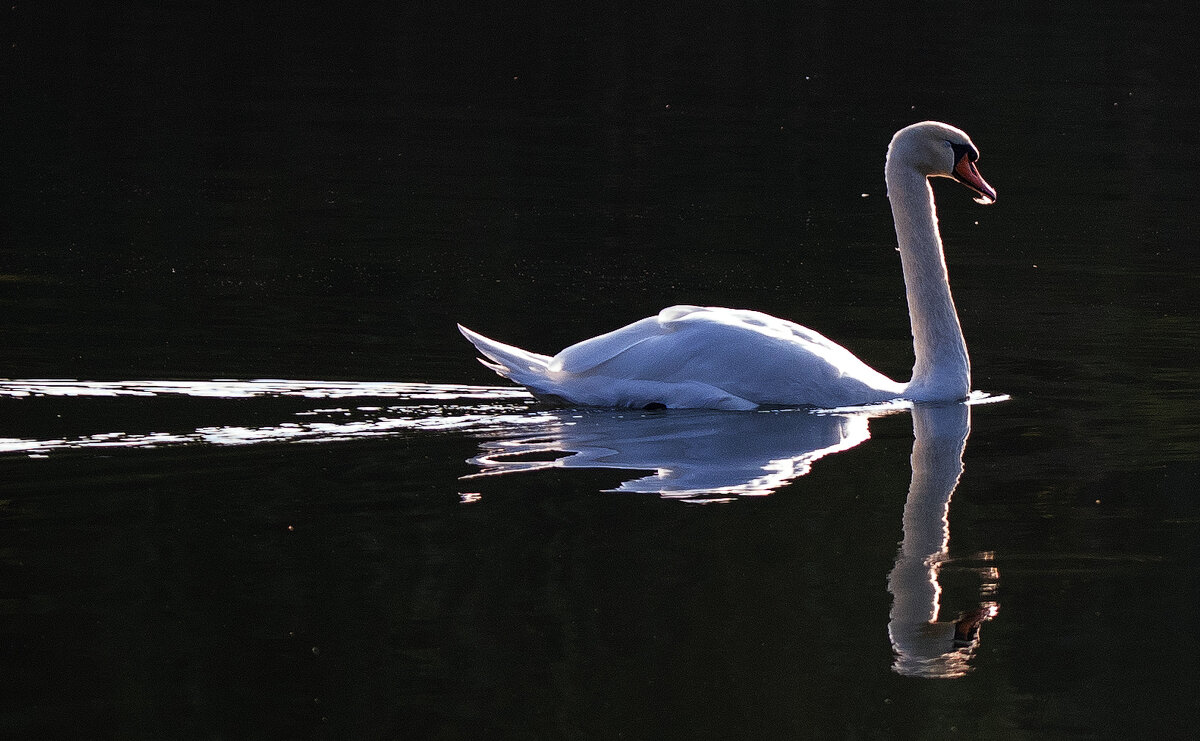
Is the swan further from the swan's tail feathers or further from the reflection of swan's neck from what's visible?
the reflection of swan's neck

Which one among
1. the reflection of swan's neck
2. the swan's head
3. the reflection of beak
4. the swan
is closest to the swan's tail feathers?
the swan

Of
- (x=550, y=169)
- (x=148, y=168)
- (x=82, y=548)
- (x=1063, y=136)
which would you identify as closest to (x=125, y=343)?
(x=82, y=548)

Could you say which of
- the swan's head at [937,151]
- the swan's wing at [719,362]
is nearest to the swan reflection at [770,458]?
the swan's wing at [719,362]

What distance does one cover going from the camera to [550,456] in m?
8.13

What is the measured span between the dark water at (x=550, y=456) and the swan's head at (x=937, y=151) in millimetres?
1156

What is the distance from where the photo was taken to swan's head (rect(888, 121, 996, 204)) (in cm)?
1008

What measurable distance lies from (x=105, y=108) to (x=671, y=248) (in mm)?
8787

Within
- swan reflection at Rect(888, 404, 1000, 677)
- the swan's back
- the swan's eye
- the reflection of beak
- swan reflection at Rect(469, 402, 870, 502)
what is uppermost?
the swan's eye

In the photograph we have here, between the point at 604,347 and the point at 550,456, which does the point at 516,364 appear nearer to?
the point at 604,347

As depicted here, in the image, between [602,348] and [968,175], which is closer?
[602,348]

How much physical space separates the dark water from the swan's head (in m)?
1.16

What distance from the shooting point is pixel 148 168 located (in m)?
17.0

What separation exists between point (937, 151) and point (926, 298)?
0.79 m

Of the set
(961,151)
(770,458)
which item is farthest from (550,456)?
(961,151)
